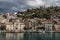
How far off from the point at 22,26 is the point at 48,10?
34.6 m

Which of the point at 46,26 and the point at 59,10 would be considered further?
the point at 59,10

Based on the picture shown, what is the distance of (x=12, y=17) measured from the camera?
133125mm

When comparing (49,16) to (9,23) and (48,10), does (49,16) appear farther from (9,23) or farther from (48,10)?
(9,23)

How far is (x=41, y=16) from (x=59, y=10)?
1714cm

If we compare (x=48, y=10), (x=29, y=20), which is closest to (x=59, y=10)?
(x=48, y=10)

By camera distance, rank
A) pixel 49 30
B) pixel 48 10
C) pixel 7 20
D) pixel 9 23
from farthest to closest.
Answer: pixel 48 10 → pixel 7 20 → pixel 9 23 → pixel 49 30

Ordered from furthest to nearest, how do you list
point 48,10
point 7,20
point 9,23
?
point 48,10, point 7,20, point 9,23

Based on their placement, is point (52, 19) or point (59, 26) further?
point (52, 19)

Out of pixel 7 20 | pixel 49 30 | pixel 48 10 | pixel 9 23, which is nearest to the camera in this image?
pixel 49 30

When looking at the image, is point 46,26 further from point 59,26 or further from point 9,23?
point 9,23

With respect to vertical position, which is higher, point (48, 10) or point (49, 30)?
point (48, 10)

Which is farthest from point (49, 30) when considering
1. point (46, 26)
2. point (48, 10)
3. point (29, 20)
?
point (48, 10)

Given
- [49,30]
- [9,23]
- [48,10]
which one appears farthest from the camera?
[48,10]

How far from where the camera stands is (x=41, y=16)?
451 feet
